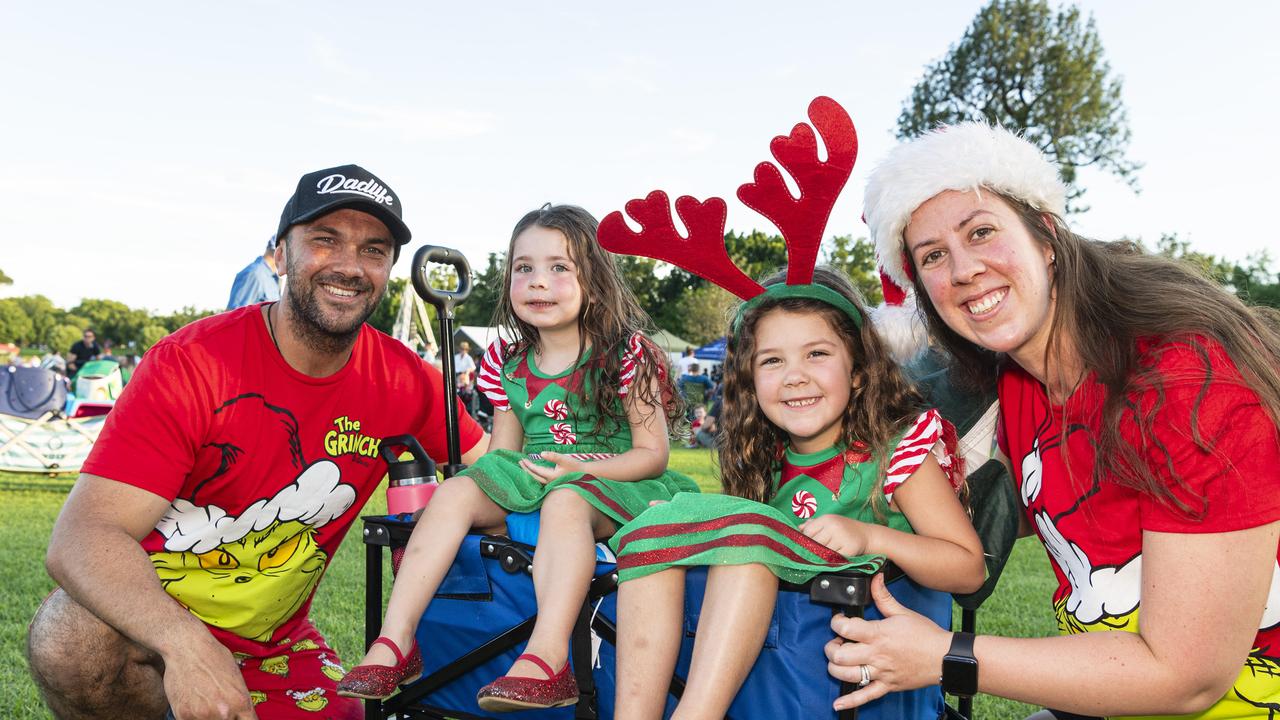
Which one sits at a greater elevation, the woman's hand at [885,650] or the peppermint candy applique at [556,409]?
the peppermint candy applique at [556,409]

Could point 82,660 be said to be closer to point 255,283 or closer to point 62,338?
point 255,283

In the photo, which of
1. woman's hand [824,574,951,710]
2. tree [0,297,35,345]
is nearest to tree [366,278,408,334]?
woman's hand [824,574,951,710]

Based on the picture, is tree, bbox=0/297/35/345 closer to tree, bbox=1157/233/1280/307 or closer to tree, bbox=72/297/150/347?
tree, bbox=72/297/150/347

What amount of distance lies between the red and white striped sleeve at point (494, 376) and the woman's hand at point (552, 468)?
1.82 feet

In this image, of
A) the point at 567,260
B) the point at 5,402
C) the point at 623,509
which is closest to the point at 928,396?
the point at 623,509

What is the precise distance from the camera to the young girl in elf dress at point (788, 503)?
166 cm

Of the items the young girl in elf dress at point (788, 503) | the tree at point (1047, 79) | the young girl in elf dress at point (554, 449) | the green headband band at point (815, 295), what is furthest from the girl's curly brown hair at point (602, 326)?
the tree at point (1047, 79)

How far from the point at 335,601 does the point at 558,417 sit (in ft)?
8.27

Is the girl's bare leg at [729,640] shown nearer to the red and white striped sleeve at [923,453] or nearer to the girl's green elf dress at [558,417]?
the red and white striped sleeve at [923,453]

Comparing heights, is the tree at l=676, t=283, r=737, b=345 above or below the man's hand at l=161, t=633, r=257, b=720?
above

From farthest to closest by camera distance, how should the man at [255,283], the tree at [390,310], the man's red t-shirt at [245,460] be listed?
the tree at [390,310], the man at [255,283], the man's red t-shirt at [245,460]

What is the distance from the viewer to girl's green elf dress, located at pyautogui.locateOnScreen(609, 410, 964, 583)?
5.42 feet

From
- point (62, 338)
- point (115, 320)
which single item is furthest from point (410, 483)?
point (115, 320)

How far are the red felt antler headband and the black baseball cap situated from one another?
2.59ft
